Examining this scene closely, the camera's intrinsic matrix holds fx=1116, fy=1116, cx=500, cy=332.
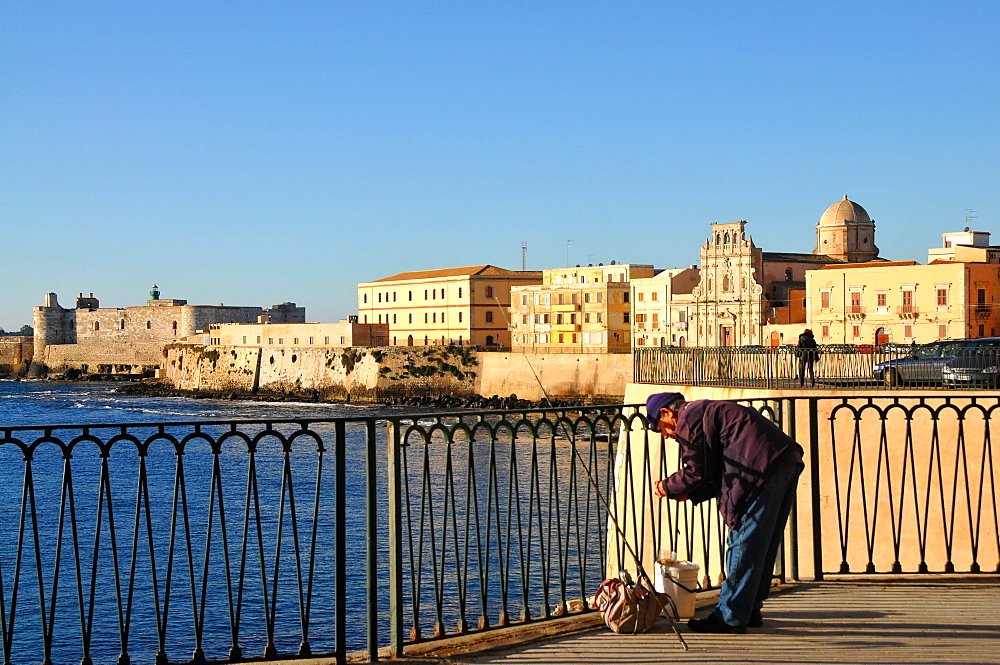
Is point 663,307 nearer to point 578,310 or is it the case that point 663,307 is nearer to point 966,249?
point 578,310

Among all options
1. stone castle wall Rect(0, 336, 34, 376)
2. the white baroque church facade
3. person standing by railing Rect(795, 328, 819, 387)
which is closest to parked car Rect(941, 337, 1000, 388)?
person standing by railing Rect(795, 328, 819, 387)

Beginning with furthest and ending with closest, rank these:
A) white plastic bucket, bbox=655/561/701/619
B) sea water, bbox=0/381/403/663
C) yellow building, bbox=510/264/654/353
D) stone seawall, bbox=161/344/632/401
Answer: yellow building, bbox=510/264/654/353
stone seawall, bbox=161/344/632/401
sea water, bbox=0/381/403/663
white plastic bucket, bbox=655/561/701/619

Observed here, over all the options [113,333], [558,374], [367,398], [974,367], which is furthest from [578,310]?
[974,367]

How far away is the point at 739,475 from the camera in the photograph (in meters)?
5.11

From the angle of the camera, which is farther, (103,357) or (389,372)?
(103,357)

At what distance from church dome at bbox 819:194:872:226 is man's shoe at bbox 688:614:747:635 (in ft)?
229

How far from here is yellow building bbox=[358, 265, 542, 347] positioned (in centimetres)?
8244

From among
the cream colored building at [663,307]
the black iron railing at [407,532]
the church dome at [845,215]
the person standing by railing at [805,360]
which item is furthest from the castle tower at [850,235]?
the person standing by railing at [805,360]

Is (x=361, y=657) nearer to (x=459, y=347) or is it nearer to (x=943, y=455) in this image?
(x=943, y=455)

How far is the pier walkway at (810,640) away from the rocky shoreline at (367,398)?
51.8 meters

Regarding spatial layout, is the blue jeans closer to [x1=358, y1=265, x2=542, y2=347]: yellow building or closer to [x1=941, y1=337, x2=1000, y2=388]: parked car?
[x1=941, y1=337, x2=1000, y2=388]: parked car

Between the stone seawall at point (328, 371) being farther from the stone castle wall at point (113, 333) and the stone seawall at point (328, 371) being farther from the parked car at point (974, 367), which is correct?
the parked car at point (974, 367)

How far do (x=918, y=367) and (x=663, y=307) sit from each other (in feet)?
171

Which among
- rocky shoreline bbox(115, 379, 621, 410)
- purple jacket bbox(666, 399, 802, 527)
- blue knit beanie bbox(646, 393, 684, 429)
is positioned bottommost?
rocky shoreline bbox(115, 379, 621, 410)
